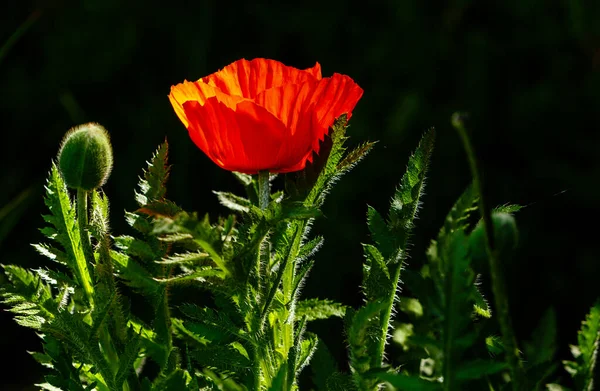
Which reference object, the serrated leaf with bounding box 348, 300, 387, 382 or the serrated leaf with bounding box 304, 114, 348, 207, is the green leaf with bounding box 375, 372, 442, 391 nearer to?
the serrated leaf with bounding box 348, 300, 387, 382

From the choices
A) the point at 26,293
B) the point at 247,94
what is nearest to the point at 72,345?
the point at 26,293

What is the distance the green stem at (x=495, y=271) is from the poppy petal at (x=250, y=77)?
15.5 inches

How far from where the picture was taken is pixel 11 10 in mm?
2807

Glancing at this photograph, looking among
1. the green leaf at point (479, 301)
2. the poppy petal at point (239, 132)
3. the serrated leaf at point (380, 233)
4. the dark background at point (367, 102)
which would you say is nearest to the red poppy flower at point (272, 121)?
the poppy petal at point (239, 132)

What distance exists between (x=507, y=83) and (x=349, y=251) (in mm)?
724

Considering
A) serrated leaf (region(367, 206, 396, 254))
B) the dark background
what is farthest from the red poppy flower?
the dark background

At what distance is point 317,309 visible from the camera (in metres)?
0.89

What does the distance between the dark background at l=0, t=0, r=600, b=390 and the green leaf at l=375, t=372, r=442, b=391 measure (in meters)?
1.56

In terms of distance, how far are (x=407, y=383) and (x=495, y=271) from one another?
12cm

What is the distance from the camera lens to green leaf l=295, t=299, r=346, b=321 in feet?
2.90

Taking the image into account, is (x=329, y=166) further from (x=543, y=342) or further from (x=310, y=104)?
(x=543, y=342)

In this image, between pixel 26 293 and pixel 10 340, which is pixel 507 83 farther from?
pixel 26 293

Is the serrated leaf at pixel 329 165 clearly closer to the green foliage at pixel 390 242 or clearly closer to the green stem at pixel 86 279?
the green foliage at pixel 390 242

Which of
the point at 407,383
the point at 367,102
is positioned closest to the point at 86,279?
the point at 407,383
